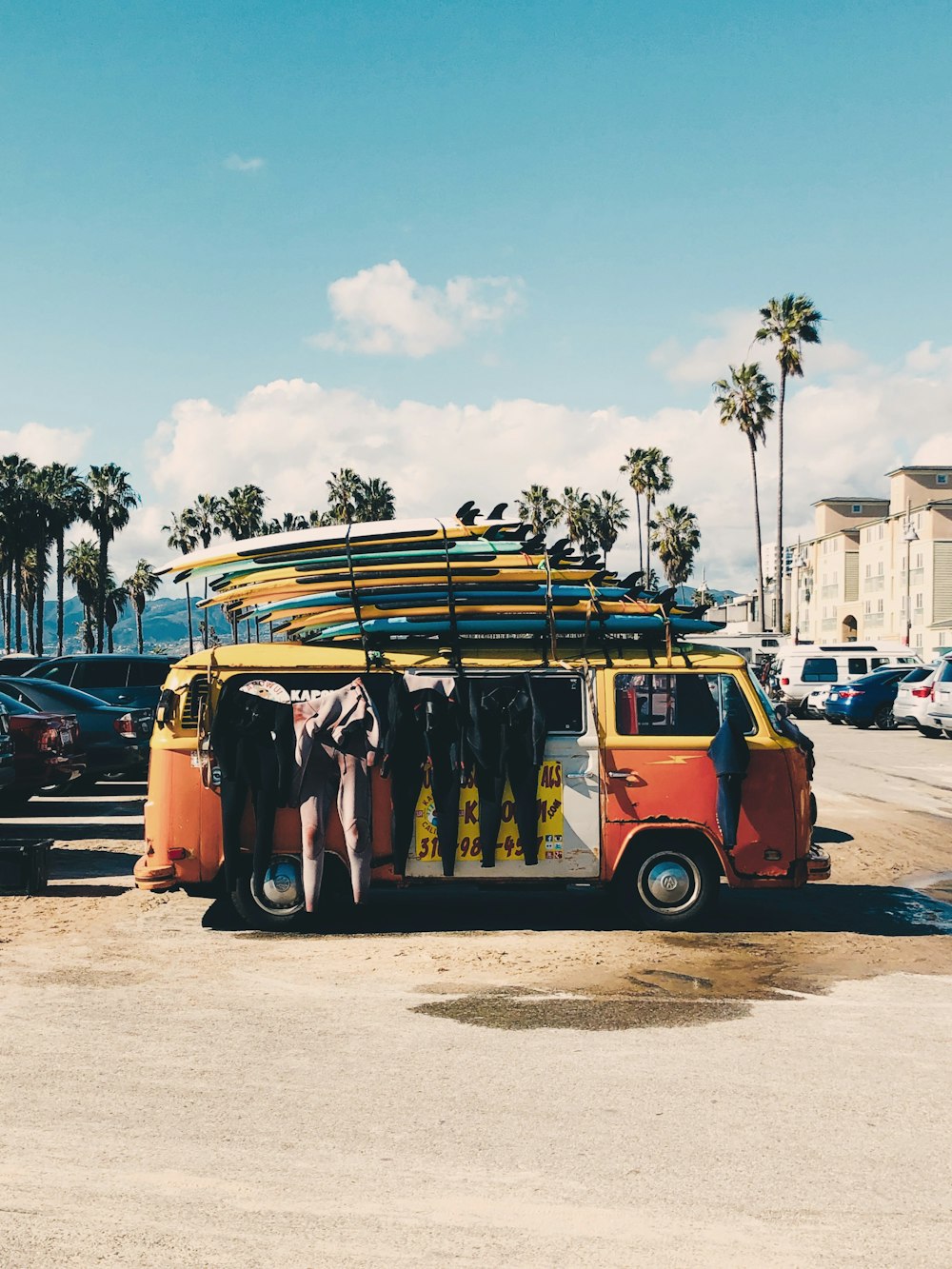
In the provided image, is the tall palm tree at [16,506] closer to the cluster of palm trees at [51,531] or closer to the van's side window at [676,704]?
the cluster of palm trees at [51,531]

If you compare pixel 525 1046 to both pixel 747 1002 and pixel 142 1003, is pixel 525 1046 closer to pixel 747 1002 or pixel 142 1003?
pixel 747 1002

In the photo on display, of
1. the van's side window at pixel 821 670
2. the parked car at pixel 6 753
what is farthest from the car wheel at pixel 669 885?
the van's side window at pixel 821 670

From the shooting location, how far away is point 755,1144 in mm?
4695

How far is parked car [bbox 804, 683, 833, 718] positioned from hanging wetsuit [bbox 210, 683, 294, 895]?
2722 cm

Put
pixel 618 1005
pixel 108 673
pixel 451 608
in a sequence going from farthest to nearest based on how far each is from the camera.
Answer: pixel 108 673
pixel 451 608
pixel 618 1005

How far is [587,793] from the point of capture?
8133mm

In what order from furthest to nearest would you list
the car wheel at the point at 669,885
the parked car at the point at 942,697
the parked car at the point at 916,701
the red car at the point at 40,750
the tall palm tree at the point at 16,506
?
the tall palm tree at the point at 16,506 → the parked car at the point at 916,701 → the parked car at the point at 942,697 → the red car at the point at 40,750 → the car wheel at the point at 669,885

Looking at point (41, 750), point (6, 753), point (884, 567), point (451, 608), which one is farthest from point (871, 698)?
point (884, 567)

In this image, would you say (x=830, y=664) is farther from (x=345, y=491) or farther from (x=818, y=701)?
(x=345, y=491)

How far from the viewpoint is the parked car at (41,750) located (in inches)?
532

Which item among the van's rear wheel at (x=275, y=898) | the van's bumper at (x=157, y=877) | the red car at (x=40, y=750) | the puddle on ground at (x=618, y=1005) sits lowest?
the puddle on ground at (x=618, y=1005)

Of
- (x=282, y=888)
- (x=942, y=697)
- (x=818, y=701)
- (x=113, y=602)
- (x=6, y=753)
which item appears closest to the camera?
(x=282, y=888)

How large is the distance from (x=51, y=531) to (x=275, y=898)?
226ft

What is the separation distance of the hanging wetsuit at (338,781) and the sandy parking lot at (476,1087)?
0.52 metres
